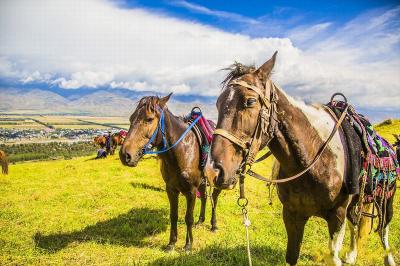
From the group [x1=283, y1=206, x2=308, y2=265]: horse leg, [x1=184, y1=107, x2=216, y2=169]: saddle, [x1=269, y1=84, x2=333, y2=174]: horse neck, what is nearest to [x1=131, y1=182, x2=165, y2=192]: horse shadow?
[x1=184, y1=107, x2=216, y2=169]: saddle

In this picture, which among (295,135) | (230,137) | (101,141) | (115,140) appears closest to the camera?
(230,137)

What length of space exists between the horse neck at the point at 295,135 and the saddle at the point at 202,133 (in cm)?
368

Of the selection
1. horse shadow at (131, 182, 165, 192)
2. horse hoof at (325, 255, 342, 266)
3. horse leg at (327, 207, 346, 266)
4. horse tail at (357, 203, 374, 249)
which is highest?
horse leg at (327, 207, 346, 266)

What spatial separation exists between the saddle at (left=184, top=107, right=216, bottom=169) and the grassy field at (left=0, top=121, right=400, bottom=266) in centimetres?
212

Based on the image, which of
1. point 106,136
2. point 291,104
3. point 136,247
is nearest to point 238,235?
point 136,247

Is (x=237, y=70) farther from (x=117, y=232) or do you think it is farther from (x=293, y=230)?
(x=117, y=232)

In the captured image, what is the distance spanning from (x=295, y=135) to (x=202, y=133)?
449 cm

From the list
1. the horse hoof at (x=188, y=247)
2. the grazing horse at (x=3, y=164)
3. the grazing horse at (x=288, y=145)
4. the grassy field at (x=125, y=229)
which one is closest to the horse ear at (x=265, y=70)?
the grazing horse at (x=288, y=145)

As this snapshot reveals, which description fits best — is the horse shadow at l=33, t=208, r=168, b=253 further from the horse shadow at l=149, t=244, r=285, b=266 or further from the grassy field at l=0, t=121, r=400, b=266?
the horse shadow at l=149, t=244, r=285, b=266

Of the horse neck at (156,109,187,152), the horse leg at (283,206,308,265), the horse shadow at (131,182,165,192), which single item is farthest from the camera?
the horse shadow at (131,182,165,192)

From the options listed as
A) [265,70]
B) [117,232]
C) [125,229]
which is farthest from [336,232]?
[117,232]

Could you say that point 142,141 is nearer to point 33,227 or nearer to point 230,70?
point 230,70

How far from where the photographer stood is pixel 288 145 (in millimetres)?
3539

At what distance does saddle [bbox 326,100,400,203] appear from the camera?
3848mm
